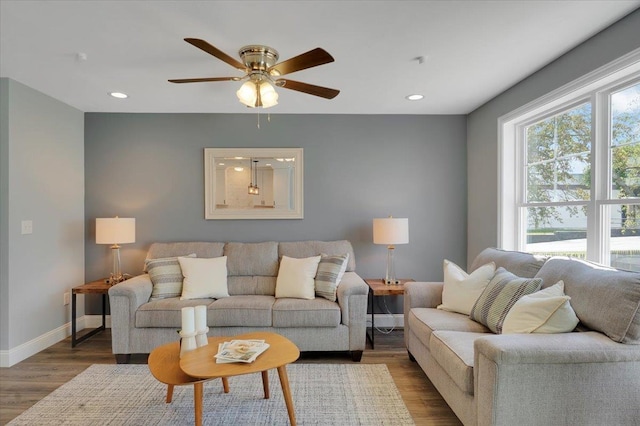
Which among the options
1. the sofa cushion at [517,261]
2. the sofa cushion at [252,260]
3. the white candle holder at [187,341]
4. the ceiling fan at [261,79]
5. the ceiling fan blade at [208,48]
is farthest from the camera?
the sofa cushion at [252,260]

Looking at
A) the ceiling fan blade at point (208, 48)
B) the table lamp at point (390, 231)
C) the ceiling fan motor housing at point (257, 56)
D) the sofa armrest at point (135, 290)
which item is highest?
the ceiling fan motor housing at point (257, 56)

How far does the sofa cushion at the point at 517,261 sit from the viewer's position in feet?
7.69

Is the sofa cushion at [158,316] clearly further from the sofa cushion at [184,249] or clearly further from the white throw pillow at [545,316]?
the white throw pillow at [545,316]

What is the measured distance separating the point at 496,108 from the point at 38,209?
449cm

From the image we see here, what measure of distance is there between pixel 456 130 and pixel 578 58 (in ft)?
5.36

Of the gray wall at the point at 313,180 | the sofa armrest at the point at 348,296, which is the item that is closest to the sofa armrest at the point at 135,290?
the gray wall at the point at 313,180

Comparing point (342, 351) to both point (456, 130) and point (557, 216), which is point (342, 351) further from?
point (456, 130)

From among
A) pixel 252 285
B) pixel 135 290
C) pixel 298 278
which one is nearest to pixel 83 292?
pixel 135 290

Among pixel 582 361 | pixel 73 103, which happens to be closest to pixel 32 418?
pixel 73 103

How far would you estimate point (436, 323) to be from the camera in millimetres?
2350

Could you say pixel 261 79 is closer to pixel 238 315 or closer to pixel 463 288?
pixel 238 315

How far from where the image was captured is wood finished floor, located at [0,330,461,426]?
2191 mm

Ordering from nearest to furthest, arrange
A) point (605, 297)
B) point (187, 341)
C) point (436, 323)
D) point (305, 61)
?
point (605, 297) < point (305, 61) < point (187, 341) < point (436, 323)

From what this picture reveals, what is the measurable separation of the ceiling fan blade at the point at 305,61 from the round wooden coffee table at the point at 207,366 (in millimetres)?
1658
